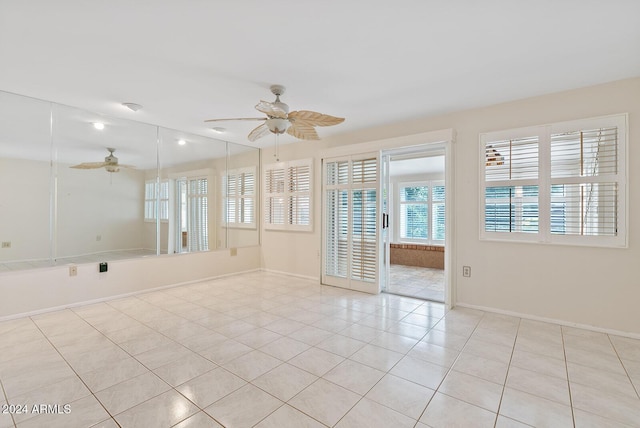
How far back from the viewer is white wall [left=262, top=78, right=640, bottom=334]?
2822 millimetres

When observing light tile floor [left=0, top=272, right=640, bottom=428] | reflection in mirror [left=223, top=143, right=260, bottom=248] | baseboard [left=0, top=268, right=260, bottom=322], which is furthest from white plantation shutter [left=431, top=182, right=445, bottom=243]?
baseboard [left=0, top=268, right=260, bottom=322]

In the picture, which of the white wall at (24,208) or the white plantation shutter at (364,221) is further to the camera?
the white plantation shutter at (364,221)

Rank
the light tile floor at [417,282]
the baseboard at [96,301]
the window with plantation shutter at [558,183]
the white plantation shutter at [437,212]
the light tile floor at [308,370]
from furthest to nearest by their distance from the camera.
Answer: the white plantation shutter at [437,212]
the light tile floor at [417,282]
the baseboard at [96,301]
the window with plantation shutter at [558,183]
the light tile floor at [308,370]

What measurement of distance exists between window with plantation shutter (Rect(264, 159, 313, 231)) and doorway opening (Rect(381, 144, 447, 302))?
4.66 ft

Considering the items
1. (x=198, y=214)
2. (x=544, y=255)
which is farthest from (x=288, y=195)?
(x=544, y=255)

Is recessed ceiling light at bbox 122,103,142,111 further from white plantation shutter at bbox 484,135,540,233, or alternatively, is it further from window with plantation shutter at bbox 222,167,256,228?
white plantation shutter at bbox 484,135,540,233

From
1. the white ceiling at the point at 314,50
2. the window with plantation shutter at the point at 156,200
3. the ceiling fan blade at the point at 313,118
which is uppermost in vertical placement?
the white ceiling at the point at 314,50

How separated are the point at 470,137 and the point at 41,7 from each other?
13.5 ft

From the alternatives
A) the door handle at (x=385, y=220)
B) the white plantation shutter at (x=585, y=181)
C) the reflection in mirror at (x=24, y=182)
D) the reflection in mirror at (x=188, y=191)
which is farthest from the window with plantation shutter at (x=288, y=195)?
the white plantation shutter at (x=585, y=181)

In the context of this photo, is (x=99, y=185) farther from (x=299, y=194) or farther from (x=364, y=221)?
(x=364, y=221)

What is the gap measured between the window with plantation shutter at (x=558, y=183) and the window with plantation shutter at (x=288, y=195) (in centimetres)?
277

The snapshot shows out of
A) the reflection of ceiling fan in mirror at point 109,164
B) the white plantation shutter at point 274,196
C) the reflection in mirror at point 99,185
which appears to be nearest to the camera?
the reflection in mirror at point 99,185

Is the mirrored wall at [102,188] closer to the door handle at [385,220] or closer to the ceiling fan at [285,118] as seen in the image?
the ceiling fan at [285,118]

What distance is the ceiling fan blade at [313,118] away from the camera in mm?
2783
